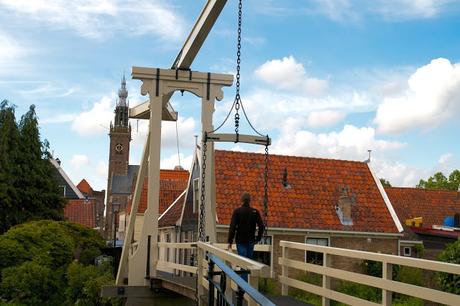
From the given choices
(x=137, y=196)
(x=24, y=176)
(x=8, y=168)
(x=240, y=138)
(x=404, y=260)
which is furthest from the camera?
(x=24, y=176)

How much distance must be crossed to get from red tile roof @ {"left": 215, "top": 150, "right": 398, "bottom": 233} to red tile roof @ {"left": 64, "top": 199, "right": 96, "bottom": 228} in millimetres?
18616

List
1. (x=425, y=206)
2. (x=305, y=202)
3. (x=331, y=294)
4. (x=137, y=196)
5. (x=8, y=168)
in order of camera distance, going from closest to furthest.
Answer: (x=331, y=294) < (x=137, y=196) < (x=305, y=202) < (x=8, y=168) < (x=425, y=206)

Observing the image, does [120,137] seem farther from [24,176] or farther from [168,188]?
[24,176]

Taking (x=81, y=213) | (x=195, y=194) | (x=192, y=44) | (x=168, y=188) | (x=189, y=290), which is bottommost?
(x=189, y=290)

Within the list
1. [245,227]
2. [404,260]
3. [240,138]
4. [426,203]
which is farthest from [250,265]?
[426,203]

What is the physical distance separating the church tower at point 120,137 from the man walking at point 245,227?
87.3m

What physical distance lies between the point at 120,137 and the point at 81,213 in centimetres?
5916

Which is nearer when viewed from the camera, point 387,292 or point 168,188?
point 387,292

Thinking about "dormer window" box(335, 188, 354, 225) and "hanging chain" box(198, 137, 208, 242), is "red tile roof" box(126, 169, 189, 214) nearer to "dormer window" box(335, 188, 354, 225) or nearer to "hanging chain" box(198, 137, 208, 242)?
"dormer window" box(335, 188, 354, 225)

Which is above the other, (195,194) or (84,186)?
(84,186)

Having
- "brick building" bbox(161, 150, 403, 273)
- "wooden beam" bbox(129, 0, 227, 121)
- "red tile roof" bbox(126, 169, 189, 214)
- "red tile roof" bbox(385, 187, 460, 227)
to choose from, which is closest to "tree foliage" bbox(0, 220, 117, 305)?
"brick building" bbox(161, 150, 403, 273)

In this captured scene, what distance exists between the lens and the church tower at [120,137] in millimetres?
95562

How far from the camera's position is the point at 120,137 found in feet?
322

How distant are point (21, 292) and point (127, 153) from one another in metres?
78.8
